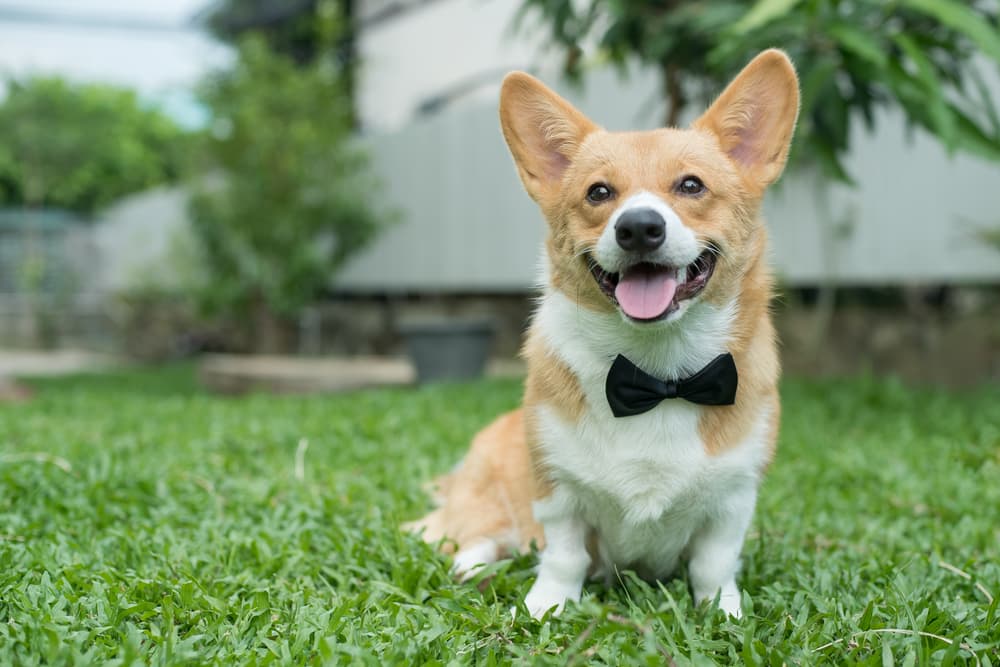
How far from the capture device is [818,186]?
706cm

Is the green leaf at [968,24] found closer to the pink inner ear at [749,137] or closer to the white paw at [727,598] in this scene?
the pink inner ear at [749,137]

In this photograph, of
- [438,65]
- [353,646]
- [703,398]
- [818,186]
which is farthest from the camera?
[438,65]

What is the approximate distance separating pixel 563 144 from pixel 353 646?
1348mm

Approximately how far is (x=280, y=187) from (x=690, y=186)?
28.4 feet

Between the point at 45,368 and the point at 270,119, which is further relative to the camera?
the point at 45,368

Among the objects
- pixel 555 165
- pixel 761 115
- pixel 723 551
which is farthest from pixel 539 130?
pixel 723 551

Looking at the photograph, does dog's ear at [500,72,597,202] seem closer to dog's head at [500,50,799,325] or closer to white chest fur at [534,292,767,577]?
dog's head at [500,50,799,325]

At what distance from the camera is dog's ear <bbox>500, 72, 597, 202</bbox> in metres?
2.34

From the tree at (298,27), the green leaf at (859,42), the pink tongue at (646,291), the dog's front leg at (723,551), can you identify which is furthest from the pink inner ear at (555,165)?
the tree at (298,27)

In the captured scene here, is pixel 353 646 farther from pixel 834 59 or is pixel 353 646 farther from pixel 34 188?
pixel 34 188

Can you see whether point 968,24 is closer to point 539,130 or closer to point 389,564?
point 539,130

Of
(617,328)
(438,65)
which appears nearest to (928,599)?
(617,328)

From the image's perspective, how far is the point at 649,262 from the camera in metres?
1.97

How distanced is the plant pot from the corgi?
5353 mm
